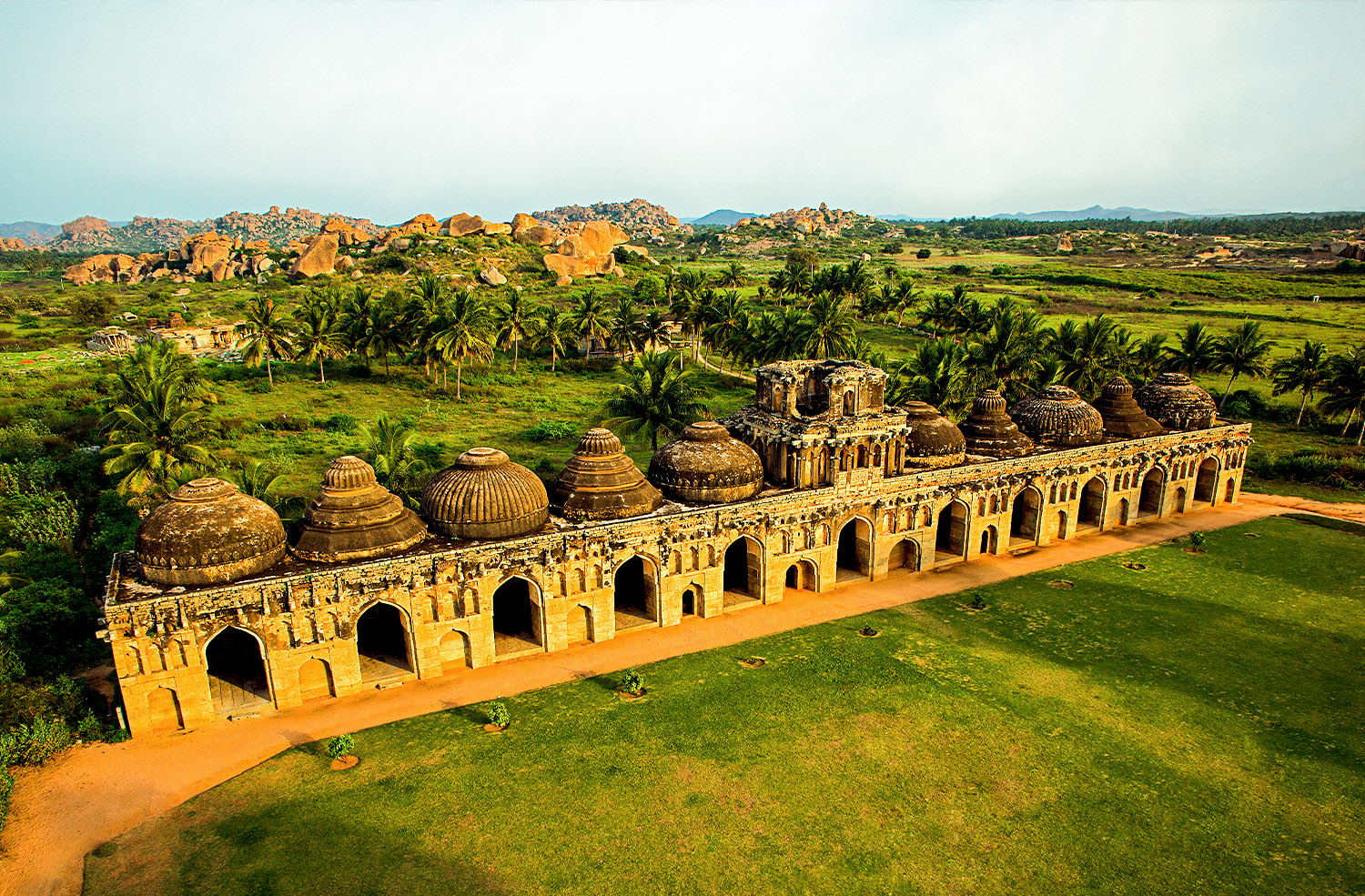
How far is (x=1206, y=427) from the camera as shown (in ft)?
159

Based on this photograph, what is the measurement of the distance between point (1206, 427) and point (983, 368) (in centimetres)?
1444

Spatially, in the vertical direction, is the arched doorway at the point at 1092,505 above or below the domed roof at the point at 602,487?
below

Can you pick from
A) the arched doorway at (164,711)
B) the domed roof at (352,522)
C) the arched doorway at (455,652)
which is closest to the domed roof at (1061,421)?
the arched doorway at (455,652)

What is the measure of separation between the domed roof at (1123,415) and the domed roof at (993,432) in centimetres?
781

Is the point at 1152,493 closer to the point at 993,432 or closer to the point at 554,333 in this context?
the point at 993,432

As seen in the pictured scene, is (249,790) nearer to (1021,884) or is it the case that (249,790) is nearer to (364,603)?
(364,603)

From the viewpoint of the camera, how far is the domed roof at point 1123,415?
4656 centimetres

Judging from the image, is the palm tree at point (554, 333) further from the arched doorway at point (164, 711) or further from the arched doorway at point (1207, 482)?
the arched doorway at point (164, 711)

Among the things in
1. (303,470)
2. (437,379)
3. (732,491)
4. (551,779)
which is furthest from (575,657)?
(437,379)

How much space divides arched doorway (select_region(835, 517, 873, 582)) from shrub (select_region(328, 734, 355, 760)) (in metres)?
22.8

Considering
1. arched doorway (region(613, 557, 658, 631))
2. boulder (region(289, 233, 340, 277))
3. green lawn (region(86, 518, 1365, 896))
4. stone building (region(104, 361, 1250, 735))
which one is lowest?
green lawn (region(86, 518, 1365, 896))

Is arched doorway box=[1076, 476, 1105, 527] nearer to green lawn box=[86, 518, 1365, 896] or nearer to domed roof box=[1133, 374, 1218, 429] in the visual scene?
domed roof box=[1133, 374, 1218, 429]

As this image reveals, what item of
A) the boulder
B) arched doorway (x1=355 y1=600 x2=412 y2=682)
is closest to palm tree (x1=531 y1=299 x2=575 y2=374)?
arched doorway (x1=355 y1=600 x2=412 y2=682)

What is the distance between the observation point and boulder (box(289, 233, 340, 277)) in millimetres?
129875
